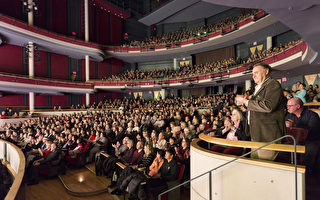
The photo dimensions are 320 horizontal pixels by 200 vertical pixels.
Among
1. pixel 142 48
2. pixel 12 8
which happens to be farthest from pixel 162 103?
pixel 12 8

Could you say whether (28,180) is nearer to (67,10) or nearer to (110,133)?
(110,133)

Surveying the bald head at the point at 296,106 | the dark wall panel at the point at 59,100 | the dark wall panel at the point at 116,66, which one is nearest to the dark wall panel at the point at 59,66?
the dark wall panel at the point at 59,100

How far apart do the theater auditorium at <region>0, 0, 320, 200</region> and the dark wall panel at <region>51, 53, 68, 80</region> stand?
0.08 meters

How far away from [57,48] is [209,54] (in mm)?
12308

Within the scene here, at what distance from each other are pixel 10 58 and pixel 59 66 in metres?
3.24

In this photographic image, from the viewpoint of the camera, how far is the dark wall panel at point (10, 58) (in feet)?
38.0

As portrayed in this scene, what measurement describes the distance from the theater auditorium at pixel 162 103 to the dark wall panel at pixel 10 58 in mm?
58

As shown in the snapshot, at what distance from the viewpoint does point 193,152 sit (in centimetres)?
201

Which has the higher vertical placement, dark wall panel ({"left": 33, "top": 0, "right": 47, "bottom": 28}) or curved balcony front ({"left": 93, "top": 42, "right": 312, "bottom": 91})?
dark wall panel ({"left": 33, "top": 0, "right": 47, "bottom": 28})

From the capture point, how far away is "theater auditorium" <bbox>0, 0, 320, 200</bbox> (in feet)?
4.94

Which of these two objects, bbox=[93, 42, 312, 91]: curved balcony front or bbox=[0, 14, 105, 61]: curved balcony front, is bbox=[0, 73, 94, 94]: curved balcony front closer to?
bbox=[93, 42, 312, 91]: curved balcony front

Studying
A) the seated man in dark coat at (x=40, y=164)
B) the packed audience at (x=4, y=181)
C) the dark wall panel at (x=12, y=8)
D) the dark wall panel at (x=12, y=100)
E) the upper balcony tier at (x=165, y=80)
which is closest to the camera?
the seated man in dark coat at (x=40, y=164)

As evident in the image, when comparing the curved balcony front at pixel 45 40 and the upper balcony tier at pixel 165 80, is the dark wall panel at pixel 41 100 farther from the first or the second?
the curved balcony front at pixel 45 40

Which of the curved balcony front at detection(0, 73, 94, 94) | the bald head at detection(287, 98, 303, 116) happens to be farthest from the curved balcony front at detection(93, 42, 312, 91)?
the bald head at detection(287, 98, 303, 116)
